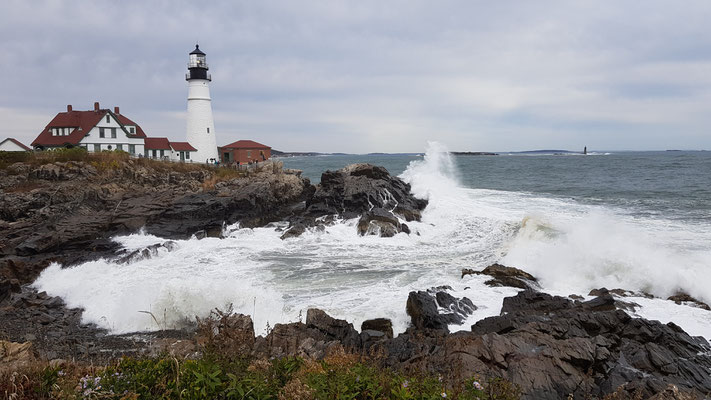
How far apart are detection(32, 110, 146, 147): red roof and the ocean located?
21788mm

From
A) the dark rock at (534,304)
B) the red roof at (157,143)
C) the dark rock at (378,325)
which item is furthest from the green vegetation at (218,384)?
the red roof at (157,143)

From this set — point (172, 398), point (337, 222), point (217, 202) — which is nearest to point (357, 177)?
point (337, 222)

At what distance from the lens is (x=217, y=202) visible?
2356 cm

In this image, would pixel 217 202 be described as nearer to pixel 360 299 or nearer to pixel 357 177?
pixel 357 177

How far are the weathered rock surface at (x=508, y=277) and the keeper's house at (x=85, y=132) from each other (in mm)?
33691

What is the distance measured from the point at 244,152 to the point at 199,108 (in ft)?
35.8

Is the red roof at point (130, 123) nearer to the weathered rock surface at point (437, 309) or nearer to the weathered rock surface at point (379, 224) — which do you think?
the weathered rock surface at point (379, 224)

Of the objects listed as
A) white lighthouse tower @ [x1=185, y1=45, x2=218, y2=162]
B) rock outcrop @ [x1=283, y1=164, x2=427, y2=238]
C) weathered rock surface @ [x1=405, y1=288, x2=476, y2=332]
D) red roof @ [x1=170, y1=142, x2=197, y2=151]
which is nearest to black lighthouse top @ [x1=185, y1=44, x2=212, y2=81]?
white lighthouse tower @ [x1=185, y1=45, x2=218, y2=162]

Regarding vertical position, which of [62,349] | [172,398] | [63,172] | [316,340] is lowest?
[62,349]

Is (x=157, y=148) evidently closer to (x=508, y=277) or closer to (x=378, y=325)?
(x=508, y=277)

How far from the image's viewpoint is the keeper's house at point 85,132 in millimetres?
36688

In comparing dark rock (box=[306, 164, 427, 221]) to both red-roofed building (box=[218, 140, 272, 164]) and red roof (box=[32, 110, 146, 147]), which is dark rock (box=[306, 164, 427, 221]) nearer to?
red roof (box=[32, 110, 146, 147])

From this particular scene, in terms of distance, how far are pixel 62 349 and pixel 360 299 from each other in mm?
6771

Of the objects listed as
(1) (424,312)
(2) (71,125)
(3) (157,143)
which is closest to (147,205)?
(1) (424,312)
